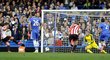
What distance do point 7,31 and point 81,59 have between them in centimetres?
753

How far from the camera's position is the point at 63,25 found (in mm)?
20812

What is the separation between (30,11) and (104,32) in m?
4.68

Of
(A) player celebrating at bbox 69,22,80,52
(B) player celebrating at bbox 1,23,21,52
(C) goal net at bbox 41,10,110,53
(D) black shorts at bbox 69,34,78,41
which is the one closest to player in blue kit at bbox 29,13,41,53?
(C) goal net at bbox 41,10,110,53

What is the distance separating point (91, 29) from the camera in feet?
67.1

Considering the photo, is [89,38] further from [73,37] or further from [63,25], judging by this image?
[63,25]

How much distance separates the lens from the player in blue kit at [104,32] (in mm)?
20406

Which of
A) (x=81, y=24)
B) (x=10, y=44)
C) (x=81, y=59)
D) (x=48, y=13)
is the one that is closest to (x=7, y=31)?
(x=10, y=44)

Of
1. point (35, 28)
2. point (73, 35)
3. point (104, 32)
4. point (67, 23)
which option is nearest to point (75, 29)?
point (73, 35)

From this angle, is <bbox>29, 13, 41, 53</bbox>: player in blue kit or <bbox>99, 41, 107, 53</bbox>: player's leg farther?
<bbox>29, 13, 41, 53</bbox>: player in blue kit

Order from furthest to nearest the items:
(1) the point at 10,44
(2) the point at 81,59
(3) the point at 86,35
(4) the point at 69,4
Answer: (4) the point at 69,4 → (1) the point at 10,44 → (3) the point at 86,35 → (2) the point at 81,59

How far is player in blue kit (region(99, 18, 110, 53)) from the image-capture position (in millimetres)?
20406

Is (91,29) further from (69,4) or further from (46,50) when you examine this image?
(69,4)

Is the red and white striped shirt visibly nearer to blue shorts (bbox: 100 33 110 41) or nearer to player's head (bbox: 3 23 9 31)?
blue shorts (bbox: 100 33 110 41)

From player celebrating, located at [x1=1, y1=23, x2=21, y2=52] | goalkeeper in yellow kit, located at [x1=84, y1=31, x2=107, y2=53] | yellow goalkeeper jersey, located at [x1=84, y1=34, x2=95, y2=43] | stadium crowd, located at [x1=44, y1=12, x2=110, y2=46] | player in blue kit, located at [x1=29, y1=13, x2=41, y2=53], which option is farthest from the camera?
player in blue kit, located at [x1=29, y1=13, x2=41, y2=53]
